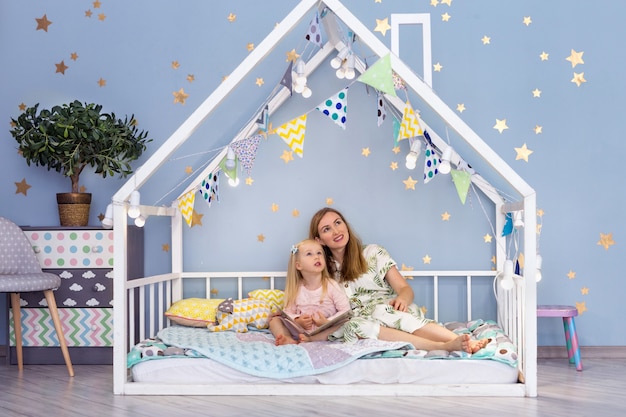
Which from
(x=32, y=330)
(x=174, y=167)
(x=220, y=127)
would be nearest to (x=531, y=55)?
(x=220, y=127)

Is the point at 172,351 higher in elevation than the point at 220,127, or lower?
lower

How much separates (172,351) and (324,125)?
129cm

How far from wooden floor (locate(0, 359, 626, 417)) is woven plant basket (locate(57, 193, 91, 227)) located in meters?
0.76

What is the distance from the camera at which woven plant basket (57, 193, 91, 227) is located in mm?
3203

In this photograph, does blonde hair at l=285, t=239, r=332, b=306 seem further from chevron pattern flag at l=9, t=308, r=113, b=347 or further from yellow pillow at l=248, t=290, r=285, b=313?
chevron pattern flag at l=9, t=308, r=113, b=347

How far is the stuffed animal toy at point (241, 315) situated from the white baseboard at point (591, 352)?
1230mm

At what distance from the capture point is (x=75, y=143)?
3.09m

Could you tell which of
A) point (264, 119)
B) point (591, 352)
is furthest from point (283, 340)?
point (591, 352)

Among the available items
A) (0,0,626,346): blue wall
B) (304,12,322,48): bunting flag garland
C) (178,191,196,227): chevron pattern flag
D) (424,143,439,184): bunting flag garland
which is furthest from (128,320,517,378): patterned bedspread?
(304,12,322,48): bunting flag garland

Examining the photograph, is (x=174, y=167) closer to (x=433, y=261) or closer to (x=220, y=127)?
(x=220, y=127)

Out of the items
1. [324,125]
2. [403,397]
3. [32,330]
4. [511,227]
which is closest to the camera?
[403,397]

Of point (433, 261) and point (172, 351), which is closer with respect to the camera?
point (172, 351)

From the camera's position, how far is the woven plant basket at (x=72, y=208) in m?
3.20

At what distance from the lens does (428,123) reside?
3320 millimetres
